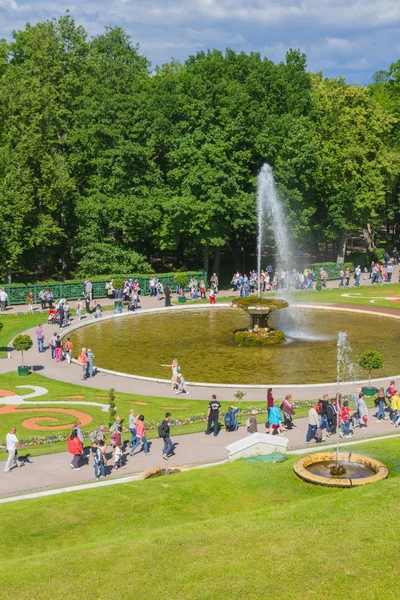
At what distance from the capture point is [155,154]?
2837 inches

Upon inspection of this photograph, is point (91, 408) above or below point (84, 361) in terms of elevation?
below

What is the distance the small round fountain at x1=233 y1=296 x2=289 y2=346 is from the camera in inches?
1715

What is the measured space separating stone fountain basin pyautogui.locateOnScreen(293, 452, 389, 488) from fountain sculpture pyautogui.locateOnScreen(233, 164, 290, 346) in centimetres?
2128

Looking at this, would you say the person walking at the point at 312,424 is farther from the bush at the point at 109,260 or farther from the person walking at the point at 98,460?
the bush at the point at 109,260

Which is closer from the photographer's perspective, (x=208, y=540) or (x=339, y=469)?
(x=208, y=540)

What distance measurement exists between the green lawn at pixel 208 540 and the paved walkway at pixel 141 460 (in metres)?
2.29

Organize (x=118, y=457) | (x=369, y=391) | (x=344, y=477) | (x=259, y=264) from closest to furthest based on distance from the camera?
(x=344, y=477) → (x=118, y=457) → (x=369, y=391) → (x=259, y=264)

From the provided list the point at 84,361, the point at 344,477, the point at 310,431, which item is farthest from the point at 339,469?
the point at 84,361

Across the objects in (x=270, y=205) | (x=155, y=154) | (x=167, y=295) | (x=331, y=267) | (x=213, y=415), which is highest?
(x=155, y=154)

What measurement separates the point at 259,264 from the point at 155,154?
2499 cm

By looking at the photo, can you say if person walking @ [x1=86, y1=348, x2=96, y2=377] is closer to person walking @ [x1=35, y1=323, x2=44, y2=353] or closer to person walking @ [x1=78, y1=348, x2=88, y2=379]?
person walking @ [x1=78, y1=348, x2=88, y2=379]

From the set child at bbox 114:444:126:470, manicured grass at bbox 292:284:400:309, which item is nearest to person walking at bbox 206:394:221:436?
child at bbox 114:444:126:470

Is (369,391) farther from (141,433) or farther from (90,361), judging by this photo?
(90,361)

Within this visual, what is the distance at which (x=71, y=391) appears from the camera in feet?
112
